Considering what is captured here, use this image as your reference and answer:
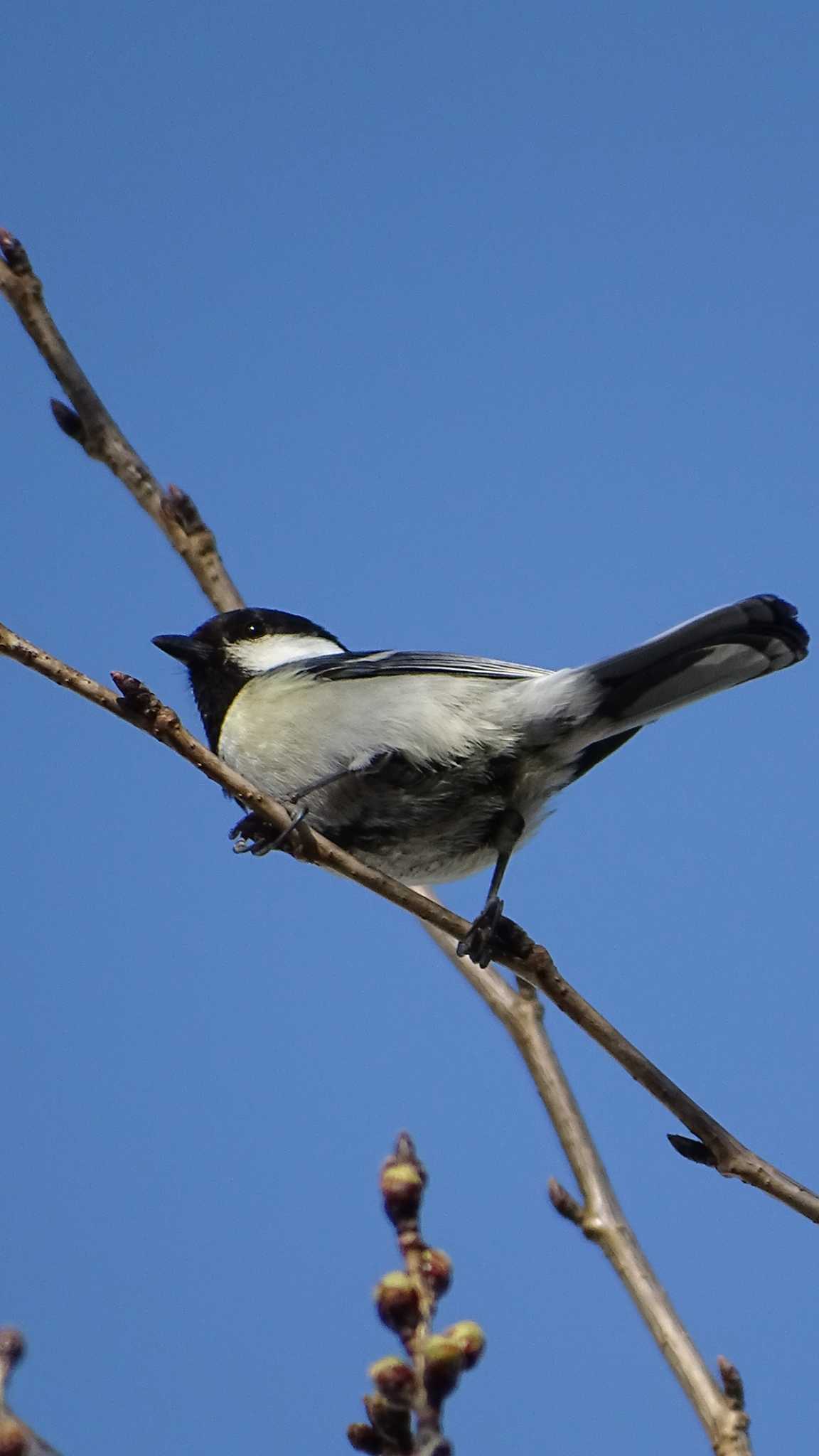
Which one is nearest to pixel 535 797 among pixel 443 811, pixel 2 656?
pixel 443 811

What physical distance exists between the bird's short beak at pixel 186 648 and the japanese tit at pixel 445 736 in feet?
1.25

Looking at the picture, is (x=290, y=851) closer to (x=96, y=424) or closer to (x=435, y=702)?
(x=435, y=702)

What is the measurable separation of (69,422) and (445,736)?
3.79 ft

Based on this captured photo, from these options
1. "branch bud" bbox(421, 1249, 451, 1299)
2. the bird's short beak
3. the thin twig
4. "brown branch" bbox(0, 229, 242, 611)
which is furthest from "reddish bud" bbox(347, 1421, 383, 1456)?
the bird's short beak

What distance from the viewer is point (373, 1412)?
4.58 ft

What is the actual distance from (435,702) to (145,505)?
85 centimetres

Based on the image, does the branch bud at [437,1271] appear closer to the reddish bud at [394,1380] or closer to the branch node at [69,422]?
the reddish bud at [394,1380]

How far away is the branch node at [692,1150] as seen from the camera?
241cm

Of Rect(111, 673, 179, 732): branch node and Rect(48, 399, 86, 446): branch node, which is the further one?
Rect(48, 399, 86, 446): branch node

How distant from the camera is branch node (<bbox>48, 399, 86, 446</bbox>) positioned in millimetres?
3562

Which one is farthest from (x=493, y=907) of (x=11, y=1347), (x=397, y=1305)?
(x=11, y=1347)

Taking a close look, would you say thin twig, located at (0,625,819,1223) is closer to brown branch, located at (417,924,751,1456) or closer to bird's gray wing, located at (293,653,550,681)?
brown branch, located at (417,924,751,1456)

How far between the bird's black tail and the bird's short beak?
118cm

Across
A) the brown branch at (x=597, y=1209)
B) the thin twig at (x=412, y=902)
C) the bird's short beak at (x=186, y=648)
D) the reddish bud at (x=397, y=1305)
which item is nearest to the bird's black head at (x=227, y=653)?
the bird's short beak at (x=186, y=648)
